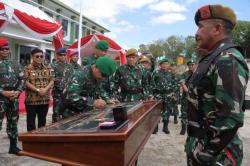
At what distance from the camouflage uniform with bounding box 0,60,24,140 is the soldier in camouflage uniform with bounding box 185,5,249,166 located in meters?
3.83

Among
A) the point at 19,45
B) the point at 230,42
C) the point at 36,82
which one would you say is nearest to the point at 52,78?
the point at 36,82

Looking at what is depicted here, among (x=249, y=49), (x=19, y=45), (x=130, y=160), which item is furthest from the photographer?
(x=249, y=49)

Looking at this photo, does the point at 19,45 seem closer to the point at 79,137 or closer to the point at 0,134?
the point at 0,134

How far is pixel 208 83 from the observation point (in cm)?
215

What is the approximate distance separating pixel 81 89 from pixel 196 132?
1824 mm

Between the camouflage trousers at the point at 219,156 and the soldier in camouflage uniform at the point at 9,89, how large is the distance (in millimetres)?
3817

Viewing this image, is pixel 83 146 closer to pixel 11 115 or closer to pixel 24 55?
pixel 11 115

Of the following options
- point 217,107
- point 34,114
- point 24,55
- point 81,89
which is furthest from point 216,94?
point 24,55

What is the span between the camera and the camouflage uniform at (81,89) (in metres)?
3.74

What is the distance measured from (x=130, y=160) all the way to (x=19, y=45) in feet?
66.3

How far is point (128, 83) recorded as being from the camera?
6.61m

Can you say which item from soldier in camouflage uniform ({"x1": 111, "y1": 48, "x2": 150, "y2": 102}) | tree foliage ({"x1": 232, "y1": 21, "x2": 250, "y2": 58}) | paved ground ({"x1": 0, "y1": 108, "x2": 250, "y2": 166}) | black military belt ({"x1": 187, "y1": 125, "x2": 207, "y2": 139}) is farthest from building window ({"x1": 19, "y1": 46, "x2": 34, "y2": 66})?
tree foliage ({"x1": 232, "y1": 21, "x2": 250, "y2": 58})

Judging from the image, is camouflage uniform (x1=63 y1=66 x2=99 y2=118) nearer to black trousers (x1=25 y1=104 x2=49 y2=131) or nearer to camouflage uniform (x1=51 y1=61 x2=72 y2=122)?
black trousers (x1=25 y1=104 x2=49 y2=131)

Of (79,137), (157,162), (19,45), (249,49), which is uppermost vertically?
(249,49)
